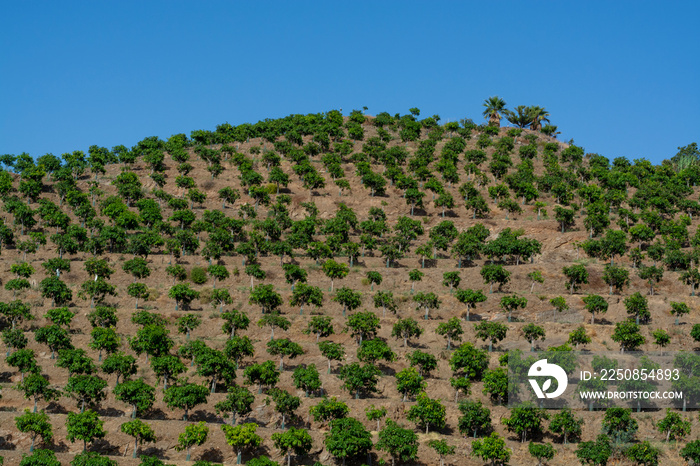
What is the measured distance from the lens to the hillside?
8556cm

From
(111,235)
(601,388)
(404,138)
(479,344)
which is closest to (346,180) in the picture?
(404,138)

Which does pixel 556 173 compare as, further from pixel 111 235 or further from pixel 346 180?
pixel 111 235

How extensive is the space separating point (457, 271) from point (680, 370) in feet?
123

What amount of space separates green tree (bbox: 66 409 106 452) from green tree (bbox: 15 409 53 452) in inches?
72.3

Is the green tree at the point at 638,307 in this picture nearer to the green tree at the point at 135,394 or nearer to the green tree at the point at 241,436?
the green tree at the point at 241,436

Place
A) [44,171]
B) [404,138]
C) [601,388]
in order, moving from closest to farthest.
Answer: [601,388], [44,171], [404,138]

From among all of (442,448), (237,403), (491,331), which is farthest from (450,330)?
(237,403)

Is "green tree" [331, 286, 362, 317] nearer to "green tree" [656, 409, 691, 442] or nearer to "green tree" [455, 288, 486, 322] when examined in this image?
"green tree" [455, 288, 486, 322]

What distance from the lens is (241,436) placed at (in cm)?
7625

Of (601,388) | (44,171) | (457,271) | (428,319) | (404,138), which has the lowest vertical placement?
(601,388)

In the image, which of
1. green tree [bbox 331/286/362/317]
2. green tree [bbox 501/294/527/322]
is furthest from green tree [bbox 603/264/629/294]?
green tree [bbox 331/286/362/317]

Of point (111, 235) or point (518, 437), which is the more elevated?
point (111, 235)

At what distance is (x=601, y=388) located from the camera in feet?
285

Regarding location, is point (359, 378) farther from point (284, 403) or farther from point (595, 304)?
point (595, 304)
